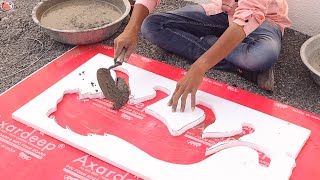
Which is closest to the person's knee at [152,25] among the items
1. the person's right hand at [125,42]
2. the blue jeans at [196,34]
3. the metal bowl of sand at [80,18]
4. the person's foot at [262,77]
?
the blue jeans at [196,34]

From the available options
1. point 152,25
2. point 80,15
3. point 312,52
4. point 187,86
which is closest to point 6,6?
point 80,15

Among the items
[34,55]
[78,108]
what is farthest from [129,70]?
[34,55]

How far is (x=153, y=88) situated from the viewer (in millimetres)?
1515

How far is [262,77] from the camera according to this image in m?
1.59

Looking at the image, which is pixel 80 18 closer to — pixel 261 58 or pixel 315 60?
pixel 261 58

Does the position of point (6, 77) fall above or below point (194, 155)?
below

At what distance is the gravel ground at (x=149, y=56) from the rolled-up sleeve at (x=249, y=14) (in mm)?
281

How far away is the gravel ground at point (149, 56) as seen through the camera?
1575 millimetres

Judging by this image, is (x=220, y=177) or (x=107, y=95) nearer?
(x=220, y=177)

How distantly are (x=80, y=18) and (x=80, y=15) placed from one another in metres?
0.03

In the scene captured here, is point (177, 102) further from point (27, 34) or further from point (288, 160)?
point (27, 34)

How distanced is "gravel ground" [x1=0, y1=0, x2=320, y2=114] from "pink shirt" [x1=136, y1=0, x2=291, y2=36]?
18 centimetres

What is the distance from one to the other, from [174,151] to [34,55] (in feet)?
2.62

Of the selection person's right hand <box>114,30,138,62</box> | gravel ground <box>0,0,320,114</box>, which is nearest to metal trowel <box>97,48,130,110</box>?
person's right hand <box>114,30,138,62</box>
